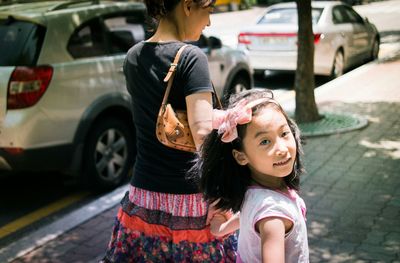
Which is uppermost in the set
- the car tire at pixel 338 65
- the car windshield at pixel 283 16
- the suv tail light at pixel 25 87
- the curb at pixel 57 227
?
the suv tail light at pixel 25 87

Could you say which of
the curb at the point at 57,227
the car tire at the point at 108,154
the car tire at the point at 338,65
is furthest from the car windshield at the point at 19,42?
the car tire at the point at 338,65

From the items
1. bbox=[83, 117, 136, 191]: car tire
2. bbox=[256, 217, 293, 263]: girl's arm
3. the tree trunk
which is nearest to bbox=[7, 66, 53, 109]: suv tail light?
bbox=[83, 117, 136, 191]: car tire

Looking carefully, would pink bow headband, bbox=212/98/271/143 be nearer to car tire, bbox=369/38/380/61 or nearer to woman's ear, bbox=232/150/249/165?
woman's ear, bbox=232/150/249/165

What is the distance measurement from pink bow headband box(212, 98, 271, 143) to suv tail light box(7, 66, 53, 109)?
3368 mm

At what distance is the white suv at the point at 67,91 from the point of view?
190 inches

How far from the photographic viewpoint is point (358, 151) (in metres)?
6.34

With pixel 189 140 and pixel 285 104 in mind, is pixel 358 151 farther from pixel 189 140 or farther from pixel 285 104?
pixel 189 140

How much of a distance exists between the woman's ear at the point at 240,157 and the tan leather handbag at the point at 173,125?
9.5 inches

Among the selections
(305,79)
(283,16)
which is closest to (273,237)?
(305,79)

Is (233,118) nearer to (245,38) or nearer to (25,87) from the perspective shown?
(25,87)

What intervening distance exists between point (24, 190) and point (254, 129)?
4629 mm

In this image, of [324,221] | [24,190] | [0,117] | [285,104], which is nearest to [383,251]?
[324,221]

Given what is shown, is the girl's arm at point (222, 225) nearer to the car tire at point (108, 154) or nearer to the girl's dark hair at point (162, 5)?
the girl's dark hair at point (162, 5)

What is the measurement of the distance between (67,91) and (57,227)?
124 centimetres
